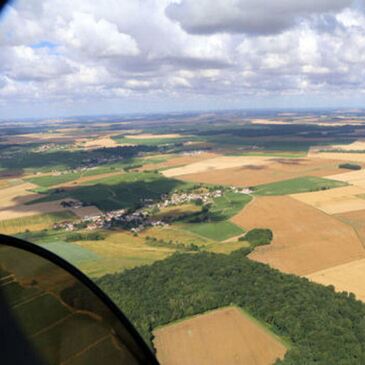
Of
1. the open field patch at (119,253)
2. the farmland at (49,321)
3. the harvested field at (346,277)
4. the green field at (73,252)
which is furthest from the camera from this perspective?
the green field at (73,252)

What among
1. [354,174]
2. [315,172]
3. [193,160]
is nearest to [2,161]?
[193,160]

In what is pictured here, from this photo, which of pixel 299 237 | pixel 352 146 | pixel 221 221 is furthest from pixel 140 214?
pixel 352 146

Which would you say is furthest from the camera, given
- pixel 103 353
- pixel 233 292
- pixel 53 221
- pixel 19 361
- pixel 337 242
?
pixel 53 221

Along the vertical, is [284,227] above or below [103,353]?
below

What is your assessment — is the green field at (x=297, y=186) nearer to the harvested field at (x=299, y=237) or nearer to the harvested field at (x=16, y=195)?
the harvested field at (x=299, y=237)

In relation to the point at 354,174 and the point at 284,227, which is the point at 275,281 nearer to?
the point at 284,227

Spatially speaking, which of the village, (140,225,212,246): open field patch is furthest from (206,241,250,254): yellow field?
the village

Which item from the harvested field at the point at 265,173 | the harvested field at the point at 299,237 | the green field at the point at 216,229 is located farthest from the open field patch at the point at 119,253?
the harvested field at the point at 265,173

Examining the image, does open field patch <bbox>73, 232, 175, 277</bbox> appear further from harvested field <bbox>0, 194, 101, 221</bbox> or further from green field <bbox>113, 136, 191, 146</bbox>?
green field <bbox>113, 136, 191, 146</bbox>

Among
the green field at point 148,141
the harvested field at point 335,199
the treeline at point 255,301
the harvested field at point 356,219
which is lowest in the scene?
the green field at point 148,141
